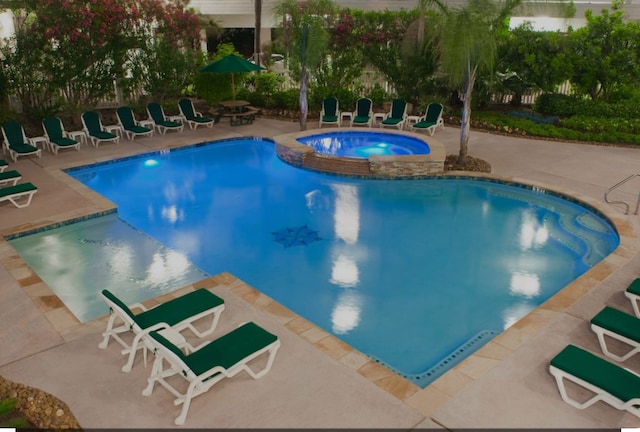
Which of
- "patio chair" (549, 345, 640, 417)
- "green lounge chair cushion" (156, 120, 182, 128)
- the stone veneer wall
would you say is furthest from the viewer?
"green lounge chair cushion" (156, 120, 182, 128)

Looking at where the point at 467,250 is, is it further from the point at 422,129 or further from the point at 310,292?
the point at 422,129

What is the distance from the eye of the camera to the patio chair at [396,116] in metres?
16.3

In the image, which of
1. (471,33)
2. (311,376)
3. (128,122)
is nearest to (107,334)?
(311,376)

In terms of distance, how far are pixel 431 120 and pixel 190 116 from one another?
7610 millimetres

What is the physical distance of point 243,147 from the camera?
1592 cm

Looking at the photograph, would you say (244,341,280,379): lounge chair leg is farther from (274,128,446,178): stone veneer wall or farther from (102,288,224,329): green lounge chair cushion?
(274,128,446,178): stone veneer wall

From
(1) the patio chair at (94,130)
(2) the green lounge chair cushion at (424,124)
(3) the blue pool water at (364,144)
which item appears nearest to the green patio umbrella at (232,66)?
(3) the blue pool water at (364,144)

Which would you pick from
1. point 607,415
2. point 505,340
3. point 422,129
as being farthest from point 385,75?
point 607,415

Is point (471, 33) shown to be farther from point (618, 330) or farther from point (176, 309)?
point (176, 309)

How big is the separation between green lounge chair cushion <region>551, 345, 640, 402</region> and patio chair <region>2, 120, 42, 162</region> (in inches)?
512

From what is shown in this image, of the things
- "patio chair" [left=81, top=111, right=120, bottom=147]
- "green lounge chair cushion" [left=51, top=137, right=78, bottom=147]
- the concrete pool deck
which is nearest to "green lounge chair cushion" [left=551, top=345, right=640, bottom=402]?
the concrete pool deck

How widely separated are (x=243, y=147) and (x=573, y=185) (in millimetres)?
8908

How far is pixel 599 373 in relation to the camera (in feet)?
16.7

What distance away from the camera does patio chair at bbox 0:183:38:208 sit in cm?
1023
